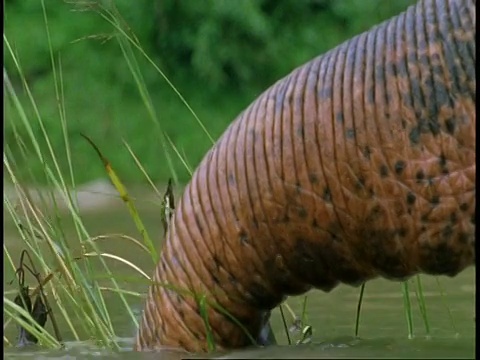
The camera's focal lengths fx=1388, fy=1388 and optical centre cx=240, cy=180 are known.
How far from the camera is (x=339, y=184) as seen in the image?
318 centimetres

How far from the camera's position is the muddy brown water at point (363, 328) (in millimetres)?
3106

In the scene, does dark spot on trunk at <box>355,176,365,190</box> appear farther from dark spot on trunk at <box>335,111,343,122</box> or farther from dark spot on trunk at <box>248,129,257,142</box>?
dark spot on trunk at <box>248,129,257,142</box>

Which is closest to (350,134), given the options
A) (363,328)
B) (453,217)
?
(453,217)

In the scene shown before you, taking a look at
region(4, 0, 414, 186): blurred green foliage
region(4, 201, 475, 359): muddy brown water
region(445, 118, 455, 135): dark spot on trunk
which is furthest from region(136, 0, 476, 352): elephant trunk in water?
region(4, 0, 414, 186): blurred green foliage

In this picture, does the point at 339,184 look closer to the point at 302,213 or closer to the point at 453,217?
the point at 302,213

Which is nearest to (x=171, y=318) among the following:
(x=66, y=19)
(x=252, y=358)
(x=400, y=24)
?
(x=252, y=358)

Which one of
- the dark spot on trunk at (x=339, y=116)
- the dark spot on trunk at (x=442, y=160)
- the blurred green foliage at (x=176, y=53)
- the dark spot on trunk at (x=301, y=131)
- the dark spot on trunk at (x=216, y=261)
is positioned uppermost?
the dark spot on trunk at (x=339, y=116)

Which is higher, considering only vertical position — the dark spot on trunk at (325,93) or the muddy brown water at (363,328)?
the dark spot on trunk at (325,93)

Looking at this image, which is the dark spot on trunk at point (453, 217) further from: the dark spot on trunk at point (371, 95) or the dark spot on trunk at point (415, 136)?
the dark spot on trunk at point (371, 95)

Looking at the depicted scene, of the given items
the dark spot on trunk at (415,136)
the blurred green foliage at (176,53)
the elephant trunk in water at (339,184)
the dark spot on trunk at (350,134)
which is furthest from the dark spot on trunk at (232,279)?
the blurred green foliage at (176,53)

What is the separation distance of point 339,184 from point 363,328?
1.39m

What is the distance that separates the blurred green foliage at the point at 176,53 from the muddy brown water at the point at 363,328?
842cm

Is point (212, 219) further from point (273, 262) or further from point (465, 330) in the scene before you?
point (465, 330)

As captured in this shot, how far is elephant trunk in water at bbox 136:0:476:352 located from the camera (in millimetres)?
3115
